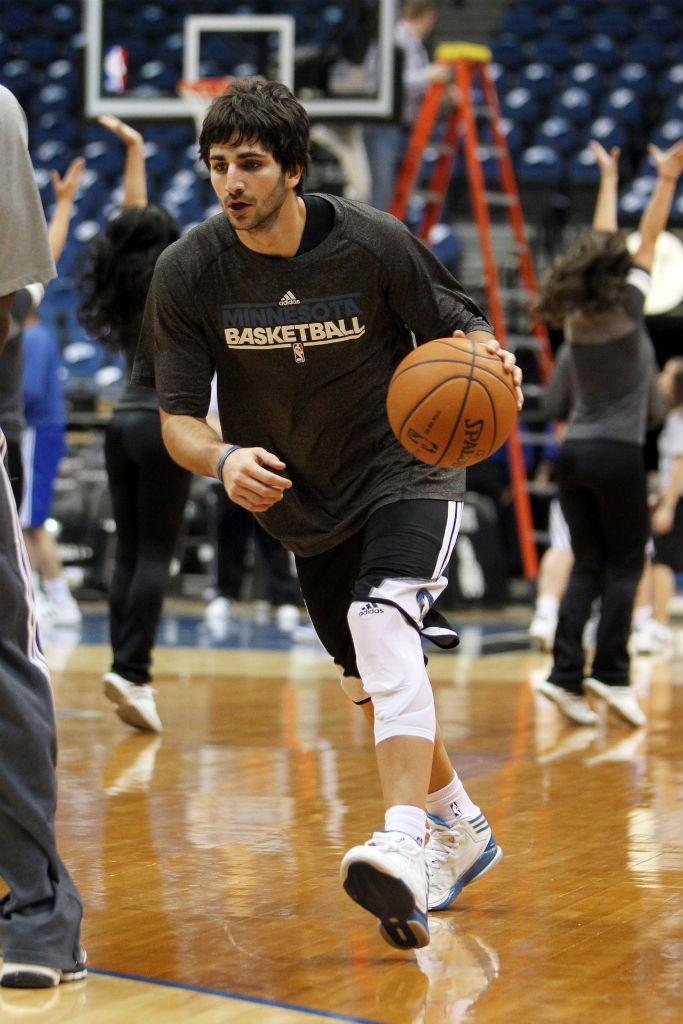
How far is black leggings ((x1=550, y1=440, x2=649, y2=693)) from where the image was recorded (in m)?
5.87

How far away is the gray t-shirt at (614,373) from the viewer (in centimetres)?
591

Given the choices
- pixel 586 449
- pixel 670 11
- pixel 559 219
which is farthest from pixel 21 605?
pixel 670 11

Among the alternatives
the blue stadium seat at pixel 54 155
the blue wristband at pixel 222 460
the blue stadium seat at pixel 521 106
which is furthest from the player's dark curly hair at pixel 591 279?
the blue stadium seat at pixel 54 155

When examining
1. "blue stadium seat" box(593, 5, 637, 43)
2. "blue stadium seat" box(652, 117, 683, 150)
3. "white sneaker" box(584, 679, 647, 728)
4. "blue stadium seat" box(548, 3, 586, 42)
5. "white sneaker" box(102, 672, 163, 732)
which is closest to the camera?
"white sneaker" box(102, 672, 163, 732)

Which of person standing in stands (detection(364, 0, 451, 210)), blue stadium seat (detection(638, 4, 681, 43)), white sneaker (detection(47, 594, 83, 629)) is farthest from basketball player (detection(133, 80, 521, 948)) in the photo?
blue stadium seat (detection(638, 4, 681, 43))

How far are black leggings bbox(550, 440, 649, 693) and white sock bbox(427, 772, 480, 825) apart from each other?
2.74 m

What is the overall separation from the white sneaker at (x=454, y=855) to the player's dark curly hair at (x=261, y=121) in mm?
1511

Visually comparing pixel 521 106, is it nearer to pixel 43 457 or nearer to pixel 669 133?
pixel 669 133

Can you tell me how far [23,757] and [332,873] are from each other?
1172mm

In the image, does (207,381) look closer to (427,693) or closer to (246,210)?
(246,210)

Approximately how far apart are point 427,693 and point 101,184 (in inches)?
636

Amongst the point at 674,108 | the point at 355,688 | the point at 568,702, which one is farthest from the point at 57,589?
the point at 674,108

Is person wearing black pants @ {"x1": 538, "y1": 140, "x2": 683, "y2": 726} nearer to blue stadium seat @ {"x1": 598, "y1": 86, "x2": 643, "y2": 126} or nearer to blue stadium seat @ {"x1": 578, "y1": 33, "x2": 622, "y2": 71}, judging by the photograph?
blue stadium seat @ {"x1": 598, "y1": 86, "x2": 643, "y2": 126}

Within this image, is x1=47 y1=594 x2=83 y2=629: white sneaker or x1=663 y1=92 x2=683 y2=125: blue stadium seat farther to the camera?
x1=663 y1=92 x2=683 y2=125: blue stadium seat
